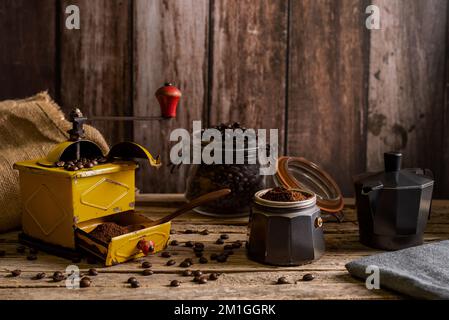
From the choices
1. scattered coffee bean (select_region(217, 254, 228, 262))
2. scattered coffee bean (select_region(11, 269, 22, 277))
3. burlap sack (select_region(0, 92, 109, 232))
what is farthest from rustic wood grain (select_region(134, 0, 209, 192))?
scattered coffee bean (select_region(11, 269, 22, 277))

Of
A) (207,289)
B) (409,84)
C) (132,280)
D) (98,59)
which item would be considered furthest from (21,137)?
(409,84)

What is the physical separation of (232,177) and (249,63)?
0.48 m

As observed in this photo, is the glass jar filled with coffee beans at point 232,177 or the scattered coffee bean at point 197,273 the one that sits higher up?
the glass jar filled with coffee beans at point 232,177

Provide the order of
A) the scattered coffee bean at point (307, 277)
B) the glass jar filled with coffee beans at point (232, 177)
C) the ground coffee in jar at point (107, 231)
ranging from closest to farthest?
the scattered coffee bean at point (307, 277) < the ground coffee in jar at point (107, 231) < the glass jar filled with coffee beans at point (232, 177)

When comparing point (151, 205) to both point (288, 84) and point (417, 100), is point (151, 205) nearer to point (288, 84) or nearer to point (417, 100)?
point (288, 84)

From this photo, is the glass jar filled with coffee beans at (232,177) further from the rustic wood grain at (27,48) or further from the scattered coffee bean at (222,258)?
the rustic wood grain at (27,48)

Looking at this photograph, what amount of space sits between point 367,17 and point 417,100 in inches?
12.9

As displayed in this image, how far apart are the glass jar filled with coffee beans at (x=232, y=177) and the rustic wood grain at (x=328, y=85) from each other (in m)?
0.34

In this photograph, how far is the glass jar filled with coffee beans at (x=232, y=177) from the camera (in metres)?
1.60

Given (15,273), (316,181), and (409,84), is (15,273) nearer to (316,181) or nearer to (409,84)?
(316,181)

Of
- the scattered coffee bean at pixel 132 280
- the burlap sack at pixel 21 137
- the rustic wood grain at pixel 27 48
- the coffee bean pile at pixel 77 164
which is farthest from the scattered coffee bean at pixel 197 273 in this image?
the rustic wood grain at pixel 27 48

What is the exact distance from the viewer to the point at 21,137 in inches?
62.5

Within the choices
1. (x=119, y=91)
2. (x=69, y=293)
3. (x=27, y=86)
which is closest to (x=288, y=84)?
(x=119, y=91)

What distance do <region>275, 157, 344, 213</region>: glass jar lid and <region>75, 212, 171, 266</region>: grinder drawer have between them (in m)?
0.40
